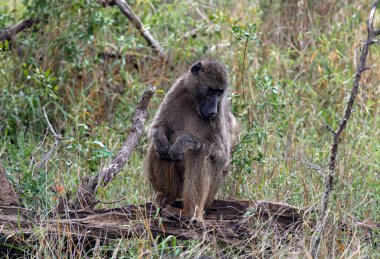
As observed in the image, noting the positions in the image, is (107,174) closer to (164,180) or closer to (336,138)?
(164,180)

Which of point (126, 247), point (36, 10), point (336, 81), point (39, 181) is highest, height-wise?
point (36, 10)

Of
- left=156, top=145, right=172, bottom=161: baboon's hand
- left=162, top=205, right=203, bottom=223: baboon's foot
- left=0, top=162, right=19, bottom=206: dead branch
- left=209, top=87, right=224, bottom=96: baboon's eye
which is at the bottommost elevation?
left=162, top=205, right=203, bottom=223: baboon's foot

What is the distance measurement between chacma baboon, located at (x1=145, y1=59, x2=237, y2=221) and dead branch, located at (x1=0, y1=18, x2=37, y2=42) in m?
2.27

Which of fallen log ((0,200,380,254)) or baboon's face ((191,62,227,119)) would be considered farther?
baboon's face ((191,62,227,119))

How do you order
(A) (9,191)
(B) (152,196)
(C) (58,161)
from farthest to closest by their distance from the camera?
(C) (58,161) → (B) (152,196) → (A) (9,191)

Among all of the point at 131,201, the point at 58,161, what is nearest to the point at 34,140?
the point at 58,161

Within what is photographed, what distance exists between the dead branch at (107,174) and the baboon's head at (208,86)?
389mm

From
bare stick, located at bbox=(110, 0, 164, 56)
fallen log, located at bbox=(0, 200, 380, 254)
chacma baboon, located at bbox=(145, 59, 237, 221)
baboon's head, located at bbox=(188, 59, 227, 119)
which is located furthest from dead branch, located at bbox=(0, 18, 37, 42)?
fallen log, located at bbox=(0, 200, 380, 254)

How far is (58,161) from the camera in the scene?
5309 mm

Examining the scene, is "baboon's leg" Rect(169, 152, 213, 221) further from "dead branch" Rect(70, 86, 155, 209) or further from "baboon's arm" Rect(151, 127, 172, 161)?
"dead branch" Rect(70, 86, 155, 209)

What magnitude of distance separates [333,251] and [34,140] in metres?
3.14

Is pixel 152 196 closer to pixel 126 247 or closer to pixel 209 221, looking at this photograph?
pixel 209 221

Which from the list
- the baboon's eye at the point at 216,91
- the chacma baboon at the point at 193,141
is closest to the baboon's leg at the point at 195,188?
the chacma baboon at the point at 193,141

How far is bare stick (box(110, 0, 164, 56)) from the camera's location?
→ 6.69 m
